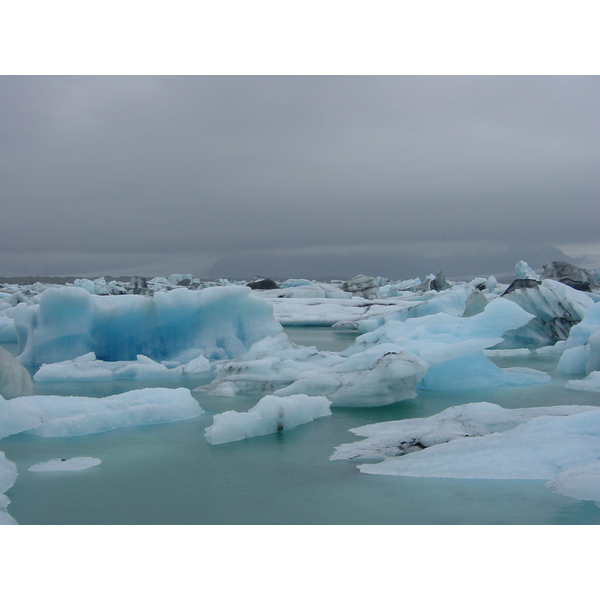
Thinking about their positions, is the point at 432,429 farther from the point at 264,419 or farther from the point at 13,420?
the point at 13,420

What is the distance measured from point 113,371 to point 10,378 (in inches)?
101

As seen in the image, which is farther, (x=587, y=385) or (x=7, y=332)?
(x=7, y=332)

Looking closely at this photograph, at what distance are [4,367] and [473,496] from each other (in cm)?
419

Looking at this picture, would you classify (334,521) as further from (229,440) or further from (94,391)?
(94,391)

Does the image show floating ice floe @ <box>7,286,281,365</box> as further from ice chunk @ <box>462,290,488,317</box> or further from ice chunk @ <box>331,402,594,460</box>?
ice chunk @ <box>462,290,488,317</box>

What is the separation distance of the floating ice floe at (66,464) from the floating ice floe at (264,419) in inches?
34.8

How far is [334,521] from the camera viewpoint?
2.76 meters

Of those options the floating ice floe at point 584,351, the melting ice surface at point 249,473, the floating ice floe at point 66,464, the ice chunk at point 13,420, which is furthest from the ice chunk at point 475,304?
the floating ice floe at point 66,464

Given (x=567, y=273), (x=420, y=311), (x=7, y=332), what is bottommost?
(x=420, y=311)

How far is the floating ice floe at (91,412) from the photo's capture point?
4.49 m

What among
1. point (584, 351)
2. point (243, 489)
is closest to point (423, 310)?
point (584, 351)

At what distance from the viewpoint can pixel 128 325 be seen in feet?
29.5

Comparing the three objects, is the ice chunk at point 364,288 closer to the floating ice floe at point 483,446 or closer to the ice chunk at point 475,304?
the ice chunk at point 475,304

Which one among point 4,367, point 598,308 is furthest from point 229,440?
point 598,308
